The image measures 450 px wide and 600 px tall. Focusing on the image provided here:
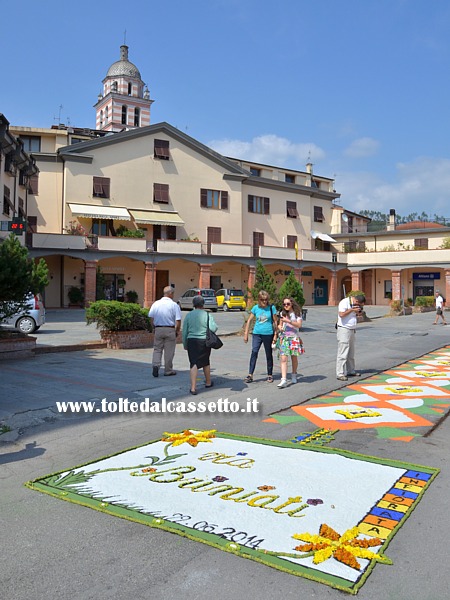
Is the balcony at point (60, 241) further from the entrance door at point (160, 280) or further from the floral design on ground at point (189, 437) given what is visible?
the floral design on ground at point (189, 437)

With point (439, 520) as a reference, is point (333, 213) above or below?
above

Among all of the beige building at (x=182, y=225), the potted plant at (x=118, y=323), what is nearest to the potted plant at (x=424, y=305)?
the beige building at (x=182, y=225)

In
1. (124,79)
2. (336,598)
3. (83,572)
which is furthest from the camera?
(124,79)

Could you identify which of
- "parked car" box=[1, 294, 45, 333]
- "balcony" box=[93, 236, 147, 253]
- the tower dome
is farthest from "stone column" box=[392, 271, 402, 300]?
the tower dome

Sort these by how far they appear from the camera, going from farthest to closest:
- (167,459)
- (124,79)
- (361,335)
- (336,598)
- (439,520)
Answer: (124,79), (361,335), (167,459), (439,520), (336,598)

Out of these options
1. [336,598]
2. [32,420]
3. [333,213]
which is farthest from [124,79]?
Result: [336,598]

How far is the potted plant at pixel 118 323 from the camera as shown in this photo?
13648 millimetres

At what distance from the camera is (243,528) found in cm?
338

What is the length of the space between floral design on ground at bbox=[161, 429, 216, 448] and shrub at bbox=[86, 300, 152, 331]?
823 centimetres

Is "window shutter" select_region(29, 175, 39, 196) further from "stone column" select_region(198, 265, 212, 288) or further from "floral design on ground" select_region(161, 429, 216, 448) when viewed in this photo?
"floral design on ground" select_region(161, 429, 216, 448)

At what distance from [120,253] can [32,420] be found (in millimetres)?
26789

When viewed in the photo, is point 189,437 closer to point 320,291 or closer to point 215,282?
point 215,282

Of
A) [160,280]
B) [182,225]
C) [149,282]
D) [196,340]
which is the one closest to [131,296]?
[149,282]

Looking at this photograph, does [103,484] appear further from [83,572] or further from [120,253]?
[120,253]
